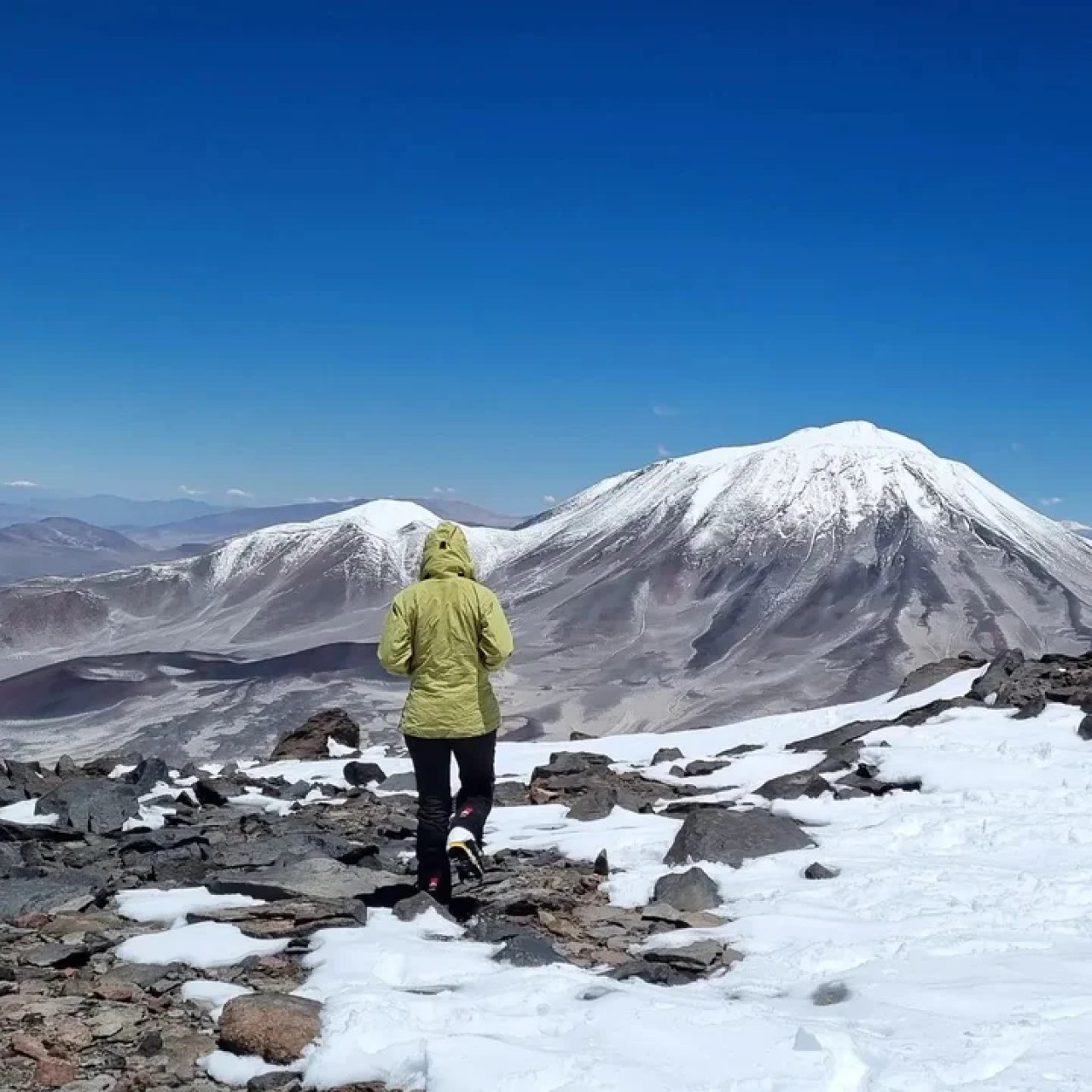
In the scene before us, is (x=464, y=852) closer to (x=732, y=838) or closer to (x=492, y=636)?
(x=492, y=636)

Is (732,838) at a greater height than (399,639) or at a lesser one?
lesser

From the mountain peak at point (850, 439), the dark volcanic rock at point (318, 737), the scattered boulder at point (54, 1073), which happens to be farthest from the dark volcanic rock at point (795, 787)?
the mountain peak at point (850, 439)

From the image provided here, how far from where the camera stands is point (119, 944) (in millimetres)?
6629

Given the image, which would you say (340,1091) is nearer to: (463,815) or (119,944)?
(119,944)

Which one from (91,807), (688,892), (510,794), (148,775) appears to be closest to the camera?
(688,892)

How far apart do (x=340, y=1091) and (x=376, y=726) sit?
86.2 meters

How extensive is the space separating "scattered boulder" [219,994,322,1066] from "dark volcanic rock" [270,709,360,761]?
1637 cm

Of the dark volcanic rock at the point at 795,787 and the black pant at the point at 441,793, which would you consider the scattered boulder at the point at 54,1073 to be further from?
the dark volcanic rock at the point at 795,787

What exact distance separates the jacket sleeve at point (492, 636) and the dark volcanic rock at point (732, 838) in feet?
8.74

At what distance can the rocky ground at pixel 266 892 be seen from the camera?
16.7 feet

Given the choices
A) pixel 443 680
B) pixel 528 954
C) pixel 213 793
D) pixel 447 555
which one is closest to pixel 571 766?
pixel 213 793

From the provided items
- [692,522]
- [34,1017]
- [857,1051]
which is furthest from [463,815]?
[692,522]

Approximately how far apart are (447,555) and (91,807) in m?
6.82

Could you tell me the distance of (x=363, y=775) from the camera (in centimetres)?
1659
